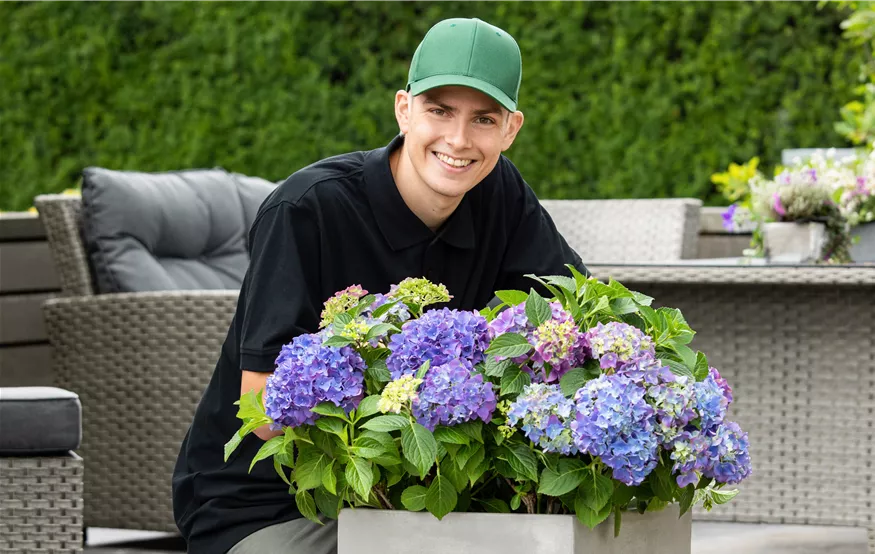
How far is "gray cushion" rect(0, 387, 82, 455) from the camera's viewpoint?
2318mm

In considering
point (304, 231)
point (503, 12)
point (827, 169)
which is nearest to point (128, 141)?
point (503, 12)

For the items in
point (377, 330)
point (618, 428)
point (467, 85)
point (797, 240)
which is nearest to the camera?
point (618, 428)

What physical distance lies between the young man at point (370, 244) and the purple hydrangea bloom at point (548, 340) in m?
0.36

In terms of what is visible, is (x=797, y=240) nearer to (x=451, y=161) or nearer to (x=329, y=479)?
(x=451, y=161)

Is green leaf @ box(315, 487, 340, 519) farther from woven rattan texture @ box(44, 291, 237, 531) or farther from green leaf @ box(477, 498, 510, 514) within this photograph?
woven rattan texture @ box(44, 291, 237, 531)

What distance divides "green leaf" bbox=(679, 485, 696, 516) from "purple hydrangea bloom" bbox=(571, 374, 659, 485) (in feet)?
0.39

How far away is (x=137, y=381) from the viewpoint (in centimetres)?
324

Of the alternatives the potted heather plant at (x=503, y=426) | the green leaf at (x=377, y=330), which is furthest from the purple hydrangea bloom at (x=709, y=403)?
the green leaf at (x=377, y=330)

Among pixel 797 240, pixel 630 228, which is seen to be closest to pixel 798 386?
pixel 797 240

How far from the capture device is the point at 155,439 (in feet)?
10.6

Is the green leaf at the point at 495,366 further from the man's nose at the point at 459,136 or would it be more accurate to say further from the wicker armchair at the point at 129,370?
the wicker armchair at the point at 129,370

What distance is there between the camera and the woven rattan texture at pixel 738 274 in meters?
2.65

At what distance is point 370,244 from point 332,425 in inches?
20.8

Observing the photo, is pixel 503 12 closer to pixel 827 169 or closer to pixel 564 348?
pixel 827 169
